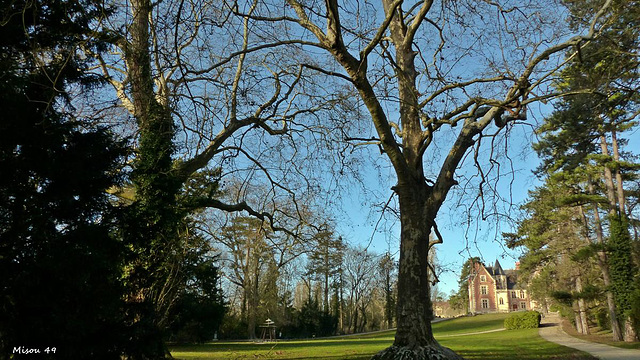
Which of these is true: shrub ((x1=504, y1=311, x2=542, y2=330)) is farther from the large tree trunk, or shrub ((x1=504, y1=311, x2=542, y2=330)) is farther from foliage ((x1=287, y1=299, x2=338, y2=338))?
the large tree trunk

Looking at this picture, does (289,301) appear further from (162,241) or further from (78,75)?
(78,75)

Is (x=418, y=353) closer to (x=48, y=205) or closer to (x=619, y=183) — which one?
(x=48, y=205)

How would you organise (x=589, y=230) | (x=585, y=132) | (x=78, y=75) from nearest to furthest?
(x=78, y=75)
(x=585, y=132)
(x=589, y=230)

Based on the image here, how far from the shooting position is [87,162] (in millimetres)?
6840

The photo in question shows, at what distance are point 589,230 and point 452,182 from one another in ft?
73.8

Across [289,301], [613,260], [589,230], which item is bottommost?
[289,301]

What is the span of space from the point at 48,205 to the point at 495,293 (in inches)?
3475

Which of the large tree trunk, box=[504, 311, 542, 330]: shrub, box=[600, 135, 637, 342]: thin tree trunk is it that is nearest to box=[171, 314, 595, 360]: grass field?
box=[600, 135, 637, 342]: thin tree trunk

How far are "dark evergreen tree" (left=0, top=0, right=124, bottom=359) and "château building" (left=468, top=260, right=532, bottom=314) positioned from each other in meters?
75.8

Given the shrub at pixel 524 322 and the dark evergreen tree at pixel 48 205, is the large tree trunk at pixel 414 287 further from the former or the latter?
the shrub at pixel 524 322

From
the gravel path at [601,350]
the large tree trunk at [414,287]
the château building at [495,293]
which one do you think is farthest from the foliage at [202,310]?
the château building at [495,293]

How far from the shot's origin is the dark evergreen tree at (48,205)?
225 inches

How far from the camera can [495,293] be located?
8156 centimetres

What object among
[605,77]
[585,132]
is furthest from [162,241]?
[585,132]
